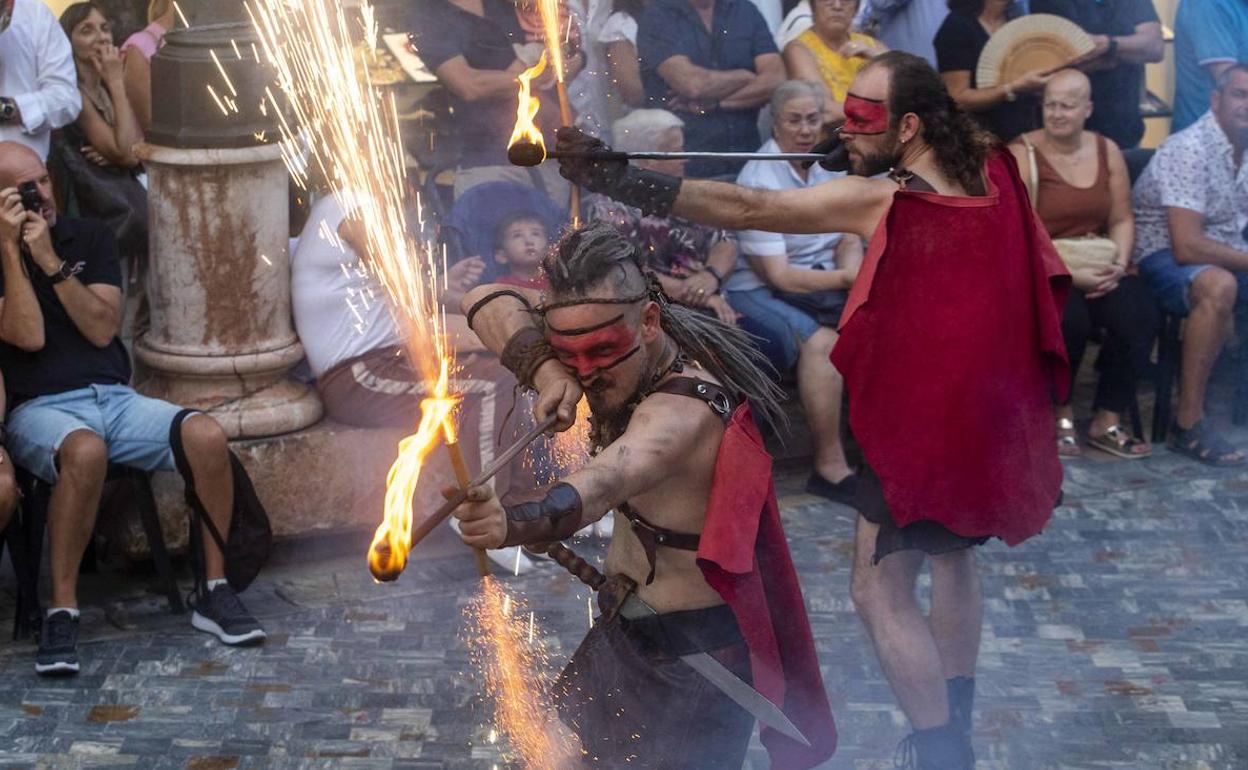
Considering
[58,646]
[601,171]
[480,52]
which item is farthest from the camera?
[480,52]

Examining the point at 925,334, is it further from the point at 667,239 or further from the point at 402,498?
the point at 667,239

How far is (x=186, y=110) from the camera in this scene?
21.3 ft

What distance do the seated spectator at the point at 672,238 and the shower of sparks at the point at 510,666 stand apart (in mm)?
1608

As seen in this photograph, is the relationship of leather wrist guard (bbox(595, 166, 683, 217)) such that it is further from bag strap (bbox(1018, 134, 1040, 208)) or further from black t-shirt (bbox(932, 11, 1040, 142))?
black t-shirt (bbox(932, 11, 1040, 142))

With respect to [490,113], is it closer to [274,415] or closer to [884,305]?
[274,415]

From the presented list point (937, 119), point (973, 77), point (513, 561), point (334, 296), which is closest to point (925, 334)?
point (937, 119)

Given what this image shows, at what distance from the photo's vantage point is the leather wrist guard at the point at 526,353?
13.1 ft

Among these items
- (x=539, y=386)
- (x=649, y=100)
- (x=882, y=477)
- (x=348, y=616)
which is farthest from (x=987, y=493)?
(x=649, y=100)

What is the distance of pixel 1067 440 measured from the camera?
26.7 feet

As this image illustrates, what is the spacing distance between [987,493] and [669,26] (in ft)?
12.0

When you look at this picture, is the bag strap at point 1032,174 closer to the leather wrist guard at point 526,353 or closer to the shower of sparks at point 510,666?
the shower of sparks at point 510,666

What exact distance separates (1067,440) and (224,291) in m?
3.93

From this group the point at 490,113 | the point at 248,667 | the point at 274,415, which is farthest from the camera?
the point at 490,113

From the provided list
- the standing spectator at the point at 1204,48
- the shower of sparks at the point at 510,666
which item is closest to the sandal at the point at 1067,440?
the standing spectator at the point at 1204,48
